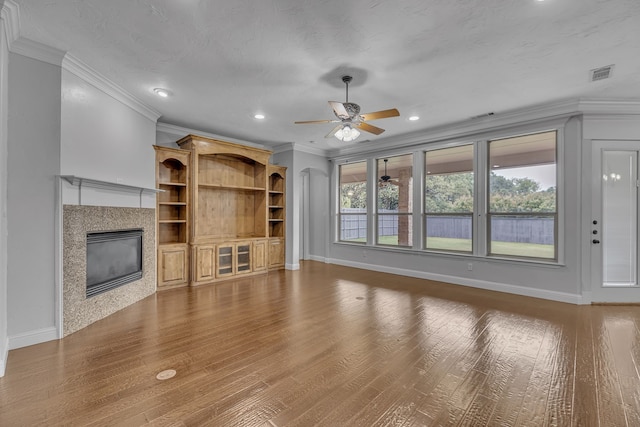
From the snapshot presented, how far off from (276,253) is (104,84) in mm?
4369

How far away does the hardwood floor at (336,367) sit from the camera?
192cm

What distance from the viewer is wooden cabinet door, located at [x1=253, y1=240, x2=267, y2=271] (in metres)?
6.16

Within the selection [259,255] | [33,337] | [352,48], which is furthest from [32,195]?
[259,255]

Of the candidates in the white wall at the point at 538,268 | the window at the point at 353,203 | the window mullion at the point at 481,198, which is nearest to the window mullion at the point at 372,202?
the window at the point at 353,203

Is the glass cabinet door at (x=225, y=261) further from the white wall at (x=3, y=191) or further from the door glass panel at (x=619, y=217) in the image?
the door glass panel at (x=619, y=217)

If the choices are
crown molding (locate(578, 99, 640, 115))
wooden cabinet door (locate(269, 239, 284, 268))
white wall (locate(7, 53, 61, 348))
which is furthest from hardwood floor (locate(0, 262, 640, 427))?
crown molding (locate(578, 99, 640, 115))

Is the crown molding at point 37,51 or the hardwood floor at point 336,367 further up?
the crown molding at point 37,51

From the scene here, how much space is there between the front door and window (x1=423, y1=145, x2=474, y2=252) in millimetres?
1691

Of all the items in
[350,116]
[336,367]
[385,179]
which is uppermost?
[350,116]

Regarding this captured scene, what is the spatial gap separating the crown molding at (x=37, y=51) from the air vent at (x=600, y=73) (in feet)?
18.7

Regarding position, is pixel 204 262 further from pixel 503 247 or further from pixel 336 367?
pixel 503 247

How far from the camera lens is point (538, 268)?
4.61 metres

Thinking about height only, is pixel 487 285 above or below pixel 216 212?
below

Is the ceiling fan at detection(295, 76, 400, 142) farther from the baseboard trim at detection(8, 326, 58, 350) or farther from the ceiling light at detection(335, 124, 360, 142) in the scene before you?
the baseboard trim at detection(8, 326, 58, 350)
